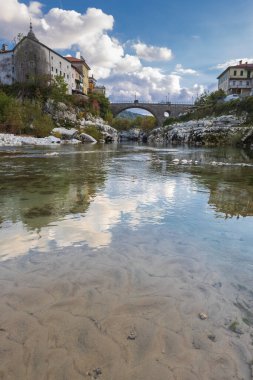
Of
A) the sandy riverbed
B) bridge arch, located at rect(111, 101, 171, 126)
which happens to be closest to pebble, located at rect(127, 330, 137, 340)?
the sandy riverbed

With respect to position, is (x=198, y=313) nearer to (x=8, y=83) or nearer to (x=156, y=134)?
(x=8, y=83)

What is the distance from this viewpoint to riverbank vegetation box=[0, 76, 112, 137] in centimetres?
6041

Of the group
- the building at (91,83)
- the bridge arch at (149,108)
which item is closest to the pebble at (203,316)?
the building at (91,83)

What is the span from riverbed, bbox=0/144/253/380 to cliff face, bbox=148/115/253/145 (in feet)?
189

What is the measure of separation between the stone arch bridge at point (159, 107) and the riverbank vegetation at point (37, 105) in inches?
750

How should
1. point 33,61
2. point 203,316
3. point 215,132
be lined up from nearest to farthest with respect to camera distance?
1. point 203,316
2. point 215,132
3. point 33,61

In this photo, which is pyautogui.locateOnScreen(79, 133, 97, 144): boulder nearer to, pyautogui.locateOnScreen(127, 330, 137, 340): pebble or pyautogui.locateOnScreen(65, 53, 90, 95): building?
pyautogui.locateOnScreen(65, 53, 90, 95): building

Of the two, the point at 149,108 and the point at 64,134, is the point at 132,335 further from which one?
the point at 149,108

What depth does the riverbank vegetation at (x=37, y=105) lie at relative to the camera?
60406 mm

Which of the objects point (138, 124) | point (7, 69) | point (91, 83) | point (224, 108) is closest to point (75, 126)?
point (7, 69)

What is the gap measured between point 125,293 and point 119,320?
0.66 metres

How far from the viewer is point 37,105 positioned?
71250 mm

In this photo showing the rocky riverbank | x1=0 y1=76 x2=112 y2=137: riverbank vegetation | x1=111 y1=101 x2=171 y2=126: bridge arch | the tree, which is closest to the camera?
x1=0 y1=76 x2=112 y2=137: riverbank vegetation

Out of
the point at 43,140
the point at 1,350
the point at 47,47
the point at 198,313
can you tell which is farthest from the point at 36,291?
the point at 47,47
